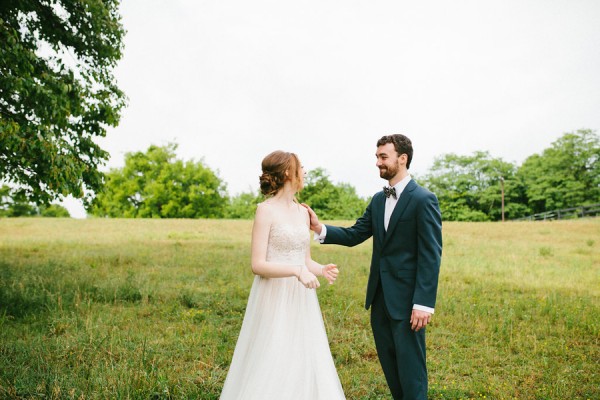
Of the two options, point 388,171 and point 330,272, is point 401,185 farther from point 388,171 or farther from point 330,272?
point 330,272

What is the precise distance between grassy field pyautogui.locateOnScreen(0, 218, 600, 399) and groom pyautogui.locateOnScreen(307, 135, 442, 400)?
1.50 m

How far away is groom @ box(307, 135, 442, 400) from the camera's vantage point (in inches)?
155

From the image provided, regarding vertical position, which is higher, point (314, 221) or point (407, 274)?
point (314, 221)

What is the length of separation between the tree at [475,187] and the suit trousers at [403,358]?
6828cm

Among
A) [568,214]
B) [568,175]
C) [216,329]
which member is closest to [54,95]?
[216,329]

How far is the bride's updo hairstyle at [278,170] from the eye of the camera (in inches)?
154

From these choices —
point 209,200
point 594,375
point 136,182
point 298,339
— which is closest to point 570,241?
point 594,375

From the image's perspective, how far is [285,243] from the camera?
392 centimetres

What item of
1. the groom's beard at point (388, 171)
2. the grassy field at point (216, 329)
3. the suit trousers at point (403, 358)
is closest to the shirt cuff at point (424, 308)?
the suit trousers at point (403, 358)

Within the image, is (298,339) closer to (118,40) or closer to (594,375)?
(594,375)

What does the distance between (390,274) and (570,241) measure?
25212 millimetres

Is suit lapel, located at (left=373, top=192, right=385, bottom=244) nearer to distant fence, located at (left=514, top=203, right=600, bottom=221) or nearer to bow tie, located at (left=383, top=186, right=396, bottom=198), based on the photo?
bow tie, located at (left=383, top=186, right=396, bottom=198)

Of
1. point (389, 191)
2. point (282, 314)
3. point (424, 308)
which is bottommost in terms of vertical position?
point (282, 314)

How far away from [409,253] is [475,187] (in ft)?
246
